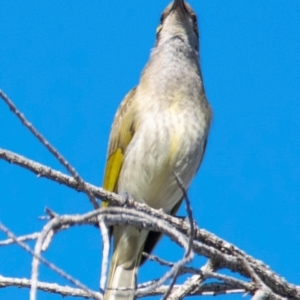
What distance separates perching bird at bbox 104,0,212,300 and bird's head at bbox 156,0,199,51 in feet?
1.29

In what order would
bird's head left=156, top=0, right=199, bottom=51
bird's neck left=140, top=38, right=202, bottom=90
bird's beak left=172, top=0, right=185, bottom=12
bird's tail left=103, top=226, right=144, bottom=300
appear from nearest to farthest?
bird's tail left=103, top=226, right=144, bottom=300 < bird's neck left=140, top=38, right=202, bottom=90 < bird's head left=156, top=0, right=199, bottom=51 < bird's beak left=172, top=0, right=185, bottom=12

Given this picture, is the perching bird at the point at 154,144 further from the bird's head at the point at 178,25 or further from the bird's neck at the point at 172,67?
the bird's head at the point at 178,25

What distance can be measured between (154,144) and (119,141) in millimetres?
540

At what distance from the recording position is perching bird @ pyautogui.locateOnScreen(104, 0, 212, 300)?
268 inches

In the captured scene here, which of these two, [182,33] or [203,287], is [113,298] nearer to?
[203,287]

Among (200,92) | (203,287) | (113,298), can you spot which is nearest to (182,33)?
(200,92)

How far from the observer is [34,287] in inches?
112

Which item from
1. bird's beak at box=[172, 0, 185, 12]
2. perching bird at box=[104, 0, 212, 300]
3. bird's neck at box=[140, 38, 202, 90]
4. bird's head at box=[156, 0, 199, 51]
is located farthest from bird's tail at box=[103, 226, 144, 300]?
bird's beak at box=[172, 0, 185, 12]

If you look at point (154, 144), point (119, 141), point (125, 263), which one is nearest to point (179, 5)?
point (119, 141)

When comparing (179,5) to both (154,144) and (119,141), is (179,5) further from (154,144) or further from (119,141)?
(154,144)

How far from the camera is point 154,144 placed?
6.79 m

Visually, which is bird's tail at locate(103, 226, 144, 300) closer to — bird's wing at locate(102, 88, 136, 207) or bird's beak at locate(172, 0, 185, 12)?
bird's wing at locate(102, 88, 136, 207)

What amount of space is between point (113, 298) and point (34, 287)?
315cm

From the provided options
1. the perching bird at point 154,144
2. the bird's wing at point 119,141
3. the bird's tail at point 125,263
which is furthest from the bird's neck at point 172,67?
the bird's tail at point 125,263
